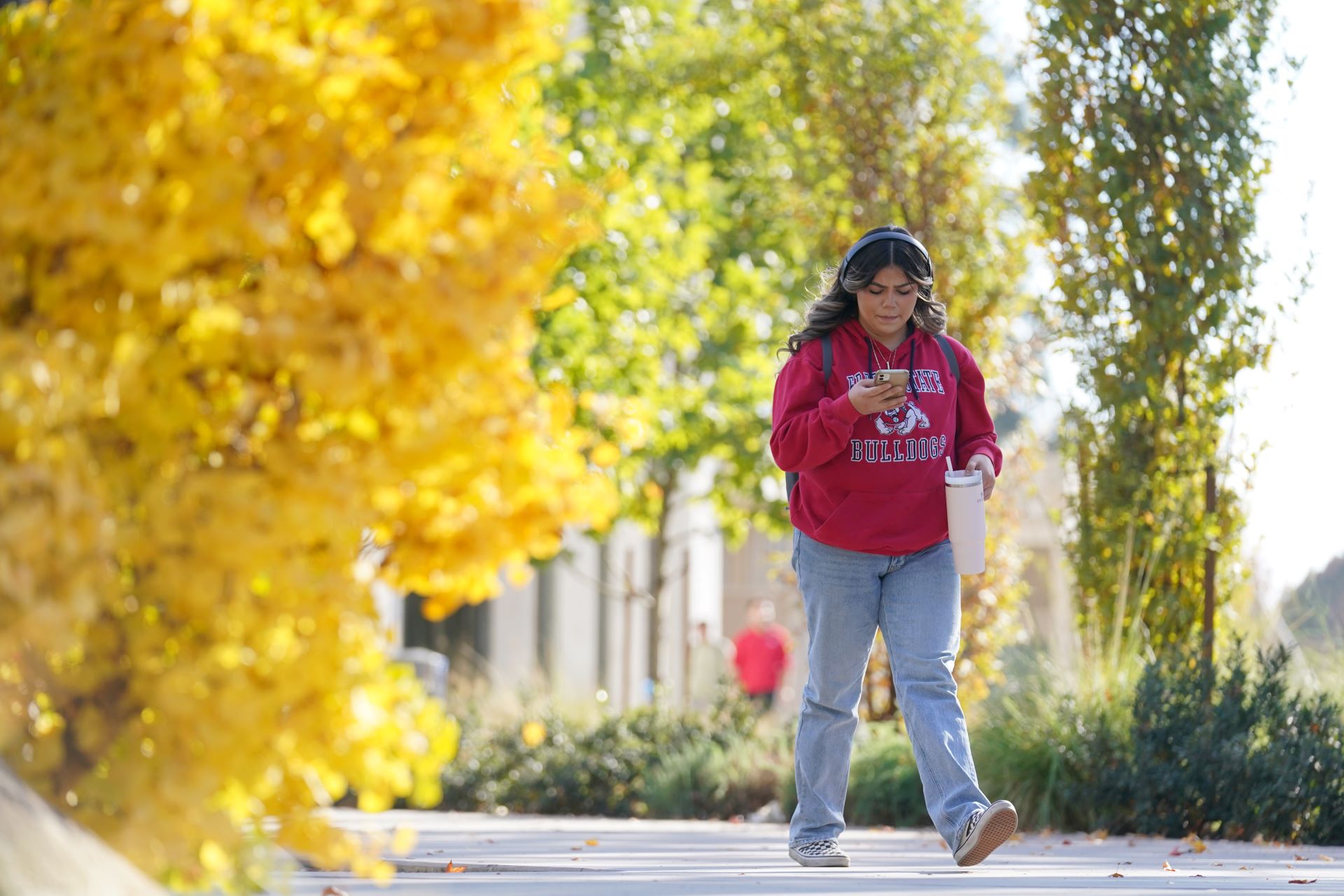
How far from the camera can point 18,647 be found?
7.32ft

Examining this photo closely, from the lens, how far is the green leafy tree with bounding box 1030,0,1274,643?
731 cm

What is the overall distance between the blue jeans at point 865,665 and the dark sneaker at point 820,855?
2 cm

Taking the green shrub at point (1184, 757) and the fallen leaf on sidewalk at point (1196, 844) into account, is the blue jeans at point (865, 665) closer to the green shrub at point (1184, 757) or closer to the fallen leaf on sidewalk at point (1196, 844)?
the fallen leaf on sidewalk at point (1196, 844)

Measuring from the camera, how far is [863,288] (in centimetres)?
442

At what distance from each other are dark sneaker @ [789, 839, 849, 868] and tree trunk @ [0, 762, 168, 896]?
8.53 feet

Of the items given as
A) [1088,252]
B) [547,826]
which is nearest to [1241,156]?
[1088,252]

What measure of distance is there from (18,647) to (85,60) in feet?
2.95

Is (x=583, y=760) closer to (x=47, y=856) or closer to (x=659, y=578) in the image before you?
(x=659, y=578)

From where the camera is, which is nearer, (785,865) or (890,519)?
(890,519)

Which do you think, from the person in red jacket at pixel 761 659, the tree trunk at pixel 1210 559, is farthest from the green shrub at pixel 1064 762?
the person in red jacket at pixel 761 659

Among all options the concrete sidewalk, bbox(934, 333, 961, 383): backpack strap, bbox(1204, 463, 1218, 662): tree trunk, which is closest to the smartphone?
bbox(934, 333, 961, 383): backpack strap

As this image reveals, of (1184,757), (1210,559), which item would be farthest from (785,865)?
(1210,559)

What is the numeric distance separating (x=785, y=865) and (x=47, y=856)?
287 centimetres

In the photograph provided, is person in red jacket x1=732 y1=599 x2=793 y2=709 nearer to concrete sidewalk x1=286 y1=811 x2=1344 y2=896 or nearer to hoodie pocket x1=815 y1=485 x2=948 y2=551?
concrete sidewalk x1=286 y1=811 x2=1344 y2=896
